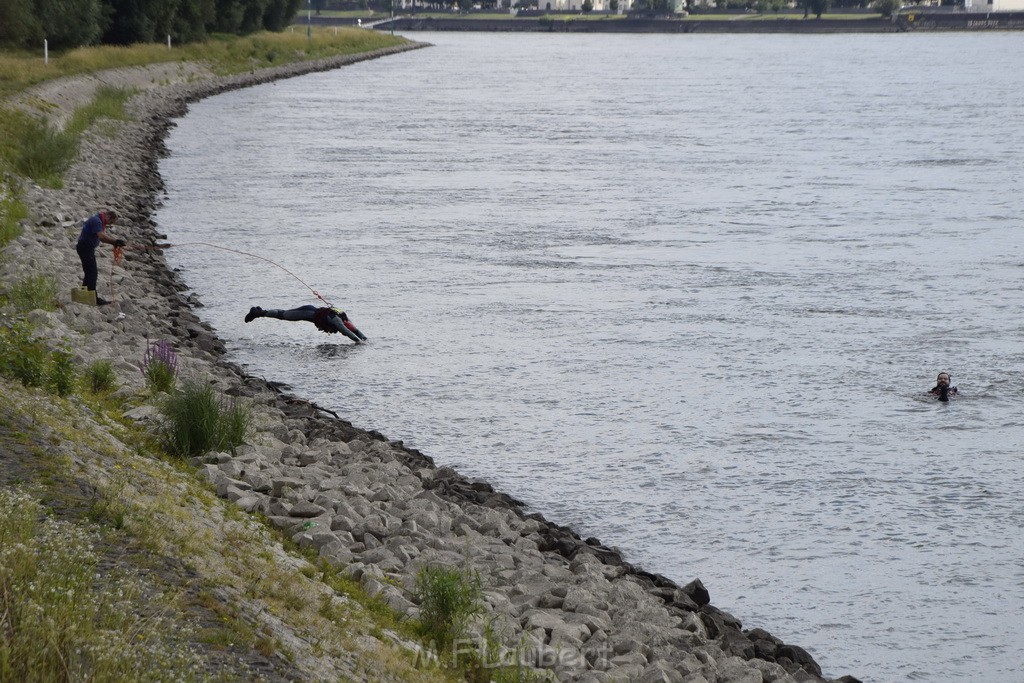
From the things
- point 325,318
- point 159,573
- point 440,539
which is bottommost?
point 440,539

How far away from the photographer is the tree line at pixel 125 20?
58062 millimetres

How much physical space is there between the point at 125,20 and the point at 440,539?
6819 centimetres

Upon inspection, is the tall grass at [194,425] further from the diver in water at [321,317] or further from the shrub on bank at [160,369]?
the diver in water at [321,317]

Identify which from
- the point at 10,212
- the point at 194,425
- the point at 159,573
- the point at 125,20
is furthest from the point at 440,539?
the point at 125,20

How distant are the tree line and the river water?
9.32 m

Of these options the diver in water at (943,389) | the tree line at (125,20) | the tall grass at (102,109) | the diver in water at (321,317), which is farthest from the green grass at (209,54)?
the diver in water at (943,389)

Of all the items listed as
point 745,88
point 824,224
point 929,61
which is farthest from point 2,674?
point 929,61

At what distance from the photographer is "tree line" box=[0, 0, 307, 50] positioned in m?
58.1

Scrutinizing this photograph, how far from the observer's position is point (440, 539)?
12742 mm

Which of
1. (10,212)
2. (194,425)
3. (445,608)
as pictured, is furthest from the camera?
(10,212)

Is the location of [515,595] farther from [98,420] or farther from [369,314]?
[369,314]

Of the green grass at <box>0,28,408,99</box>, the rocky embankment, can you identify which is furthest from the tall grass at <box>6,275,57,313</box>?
the green grass at <box>0,28,408,99</box>

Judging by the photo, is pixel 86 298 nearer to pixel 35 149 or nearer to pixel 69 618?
pixel 69 618

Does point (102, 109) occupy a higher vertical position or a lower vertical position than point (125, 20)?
lower
